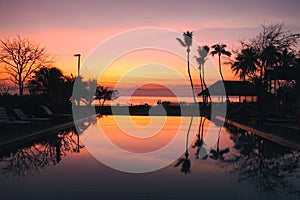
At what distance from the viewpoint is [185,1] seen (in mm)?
18047

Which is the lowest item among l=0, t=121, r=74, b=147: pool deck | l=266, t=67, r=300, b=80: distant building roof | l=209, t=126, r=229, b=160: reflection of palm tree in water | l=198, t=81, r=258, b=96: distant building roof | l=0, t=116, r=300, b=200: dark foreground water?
l=0, t=116, r=300, b=200: dark foreground water

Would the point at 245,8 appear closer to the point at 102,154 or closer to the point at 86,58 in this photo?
the point at 102,154

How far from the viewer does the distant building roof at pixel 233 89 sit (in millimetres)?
37000

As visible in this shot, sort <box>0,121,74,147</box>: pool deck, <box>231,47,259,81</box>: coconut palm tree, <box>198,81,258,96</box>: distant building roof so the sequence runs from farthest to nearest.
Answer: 1. <box>198,81,258,96</box>: distant building roof
2. <box>231,47,259,81</box>: coconut palm tree
3. <box>0,121,74,147</box>: pool deck

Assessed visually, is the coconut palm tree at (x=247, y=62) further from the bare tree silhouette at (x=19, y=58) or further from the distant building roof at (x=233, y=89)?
the bare tree silhouette at (x=19, y=58)

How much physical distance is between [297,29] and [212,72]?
20.9 meters

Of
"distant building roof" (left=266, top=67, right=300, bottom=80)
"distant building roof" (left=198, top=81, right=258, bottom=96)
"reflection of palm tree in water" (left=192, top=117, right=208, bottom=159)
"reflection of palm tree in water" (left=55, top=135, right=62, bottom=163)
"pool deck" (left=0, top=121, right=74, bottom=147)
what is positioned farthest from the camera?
"distant building roof" (left=198, top=81, right=258, bottom=96)

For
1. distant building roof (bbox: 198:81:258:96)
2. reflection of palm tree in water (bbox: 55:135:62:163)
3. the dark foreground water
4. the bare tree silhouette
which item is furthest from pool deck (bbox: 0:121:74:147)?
distant building roof (bbox: 198:81:258:96)

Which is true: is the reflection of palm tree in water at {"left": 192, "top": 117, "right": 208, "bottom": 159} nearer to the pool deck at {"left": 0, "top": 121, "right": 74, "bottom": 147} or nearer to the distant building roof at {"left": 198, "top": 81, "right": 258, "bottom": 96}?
the pool deck at {"left": 0, "top": 121, "right": 74, "bottom": 147}

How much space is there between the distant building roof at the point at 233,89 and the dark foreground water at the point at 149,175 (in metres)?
25.4

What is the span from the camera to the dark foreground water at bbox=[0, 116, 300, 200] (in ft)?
19.9

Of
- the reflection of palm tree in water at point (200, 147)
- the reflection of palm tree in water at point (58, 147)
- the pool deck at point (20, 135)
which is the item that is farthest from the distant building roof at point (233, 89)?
the reflection of palm tree in water at point (58, 147)

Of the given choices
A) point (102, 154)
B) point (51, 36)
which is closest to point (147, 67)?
point (51, 36)

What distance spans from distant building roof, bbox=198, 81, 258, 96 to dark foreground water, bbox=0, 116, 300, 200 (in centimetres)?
2537
